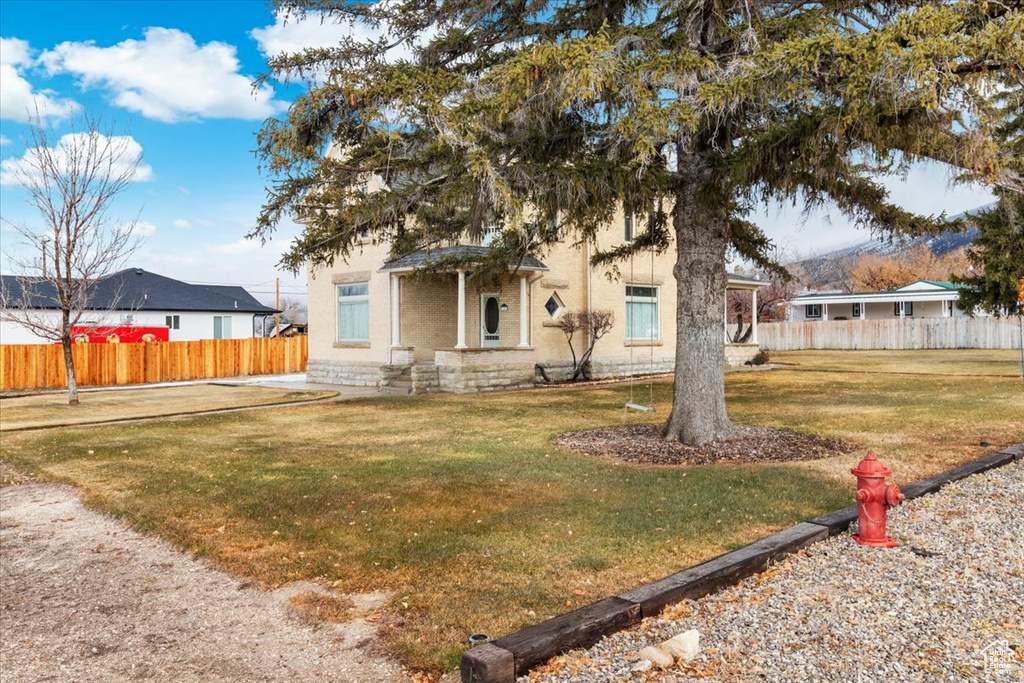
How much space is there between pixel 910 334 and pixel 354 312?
34.0 metres

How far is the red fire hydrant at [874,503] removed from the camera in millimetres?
5121

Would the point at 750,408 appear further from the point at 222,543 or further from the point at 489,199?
the point at 222,543

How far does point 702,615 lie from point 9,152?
19250 mm

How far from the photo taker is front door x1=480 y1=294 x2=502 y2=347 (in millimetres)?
21094

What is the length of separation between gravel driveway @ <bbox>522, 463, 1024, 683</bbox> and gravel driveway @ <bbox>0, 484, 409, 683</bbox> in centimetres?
130

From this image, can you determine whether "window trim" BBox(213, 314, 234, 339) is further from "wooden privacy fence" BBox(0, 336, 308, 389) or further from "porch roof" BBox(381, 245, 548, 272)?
"porch roof" BBox(381, 245, 548, 272)

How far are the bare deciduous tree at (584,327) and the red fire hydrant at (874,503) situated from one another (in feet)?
53.0

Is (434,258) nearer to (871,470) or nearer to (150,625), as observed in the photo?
(871,470)

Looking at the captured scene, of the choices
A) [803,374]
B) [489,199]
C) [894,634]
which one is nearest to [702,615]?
[894,634]

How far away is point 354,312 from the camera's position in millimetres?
21391

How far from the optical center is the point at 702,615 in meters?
3.96

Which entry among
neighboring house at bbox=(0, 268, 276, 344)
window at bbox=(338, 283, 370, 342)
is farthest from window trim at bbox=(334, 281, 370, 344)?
neighboring house at bbox=(0, 268, 276, 344)

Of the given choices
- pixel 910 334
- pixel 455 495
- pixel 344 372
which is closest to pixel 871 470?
pixel 455 495

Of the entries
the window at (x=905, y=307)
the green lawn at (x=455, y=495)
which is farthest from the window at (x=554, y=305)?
the window at (x=905, y=307)
